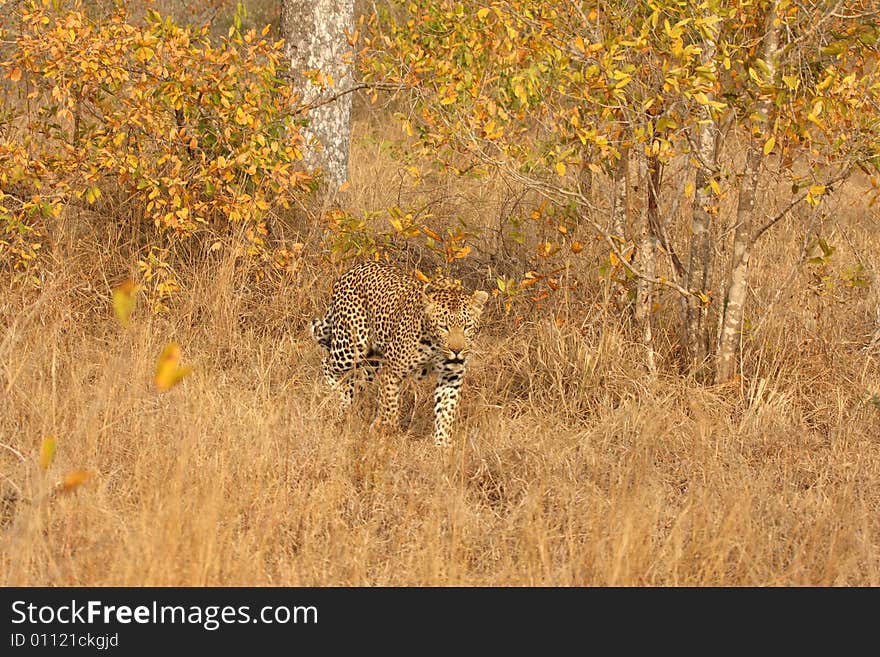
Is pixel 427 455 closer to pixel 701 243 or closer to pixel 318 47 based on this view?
pixel 701 243

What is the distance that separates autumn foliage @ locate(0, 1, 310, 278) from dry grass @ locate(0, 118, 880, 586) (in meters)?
0.48

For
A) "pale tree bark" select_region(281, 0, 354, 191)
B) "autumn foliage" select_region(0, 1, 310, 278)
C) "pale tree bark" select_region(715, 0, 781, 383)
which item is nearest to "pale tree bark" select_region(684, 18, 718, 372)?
"pale tree bark" select_region(715, 0, 781, 383)

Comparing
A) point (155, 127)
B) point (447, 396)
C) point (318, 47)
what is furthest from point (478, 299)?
point (318, 47)

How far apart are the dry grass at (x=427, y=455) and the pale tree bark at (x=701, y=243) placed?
251 millimetres

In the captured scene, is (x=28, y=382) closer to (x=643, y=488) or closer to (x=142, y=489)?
(x=142, y=489)

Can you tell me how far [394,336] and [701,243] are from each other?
2.08 m

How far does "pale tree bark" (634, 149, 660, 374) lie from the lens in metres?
7.27

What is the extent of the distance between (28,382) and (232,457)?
4.95 ft

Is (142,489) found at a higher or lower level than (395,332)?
lower

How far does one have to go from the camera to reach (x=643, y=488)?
17.9 ft

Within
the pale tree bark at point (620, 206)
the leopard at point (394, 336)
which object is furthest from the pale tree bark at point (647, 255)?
the leopard at point (394, 336)
